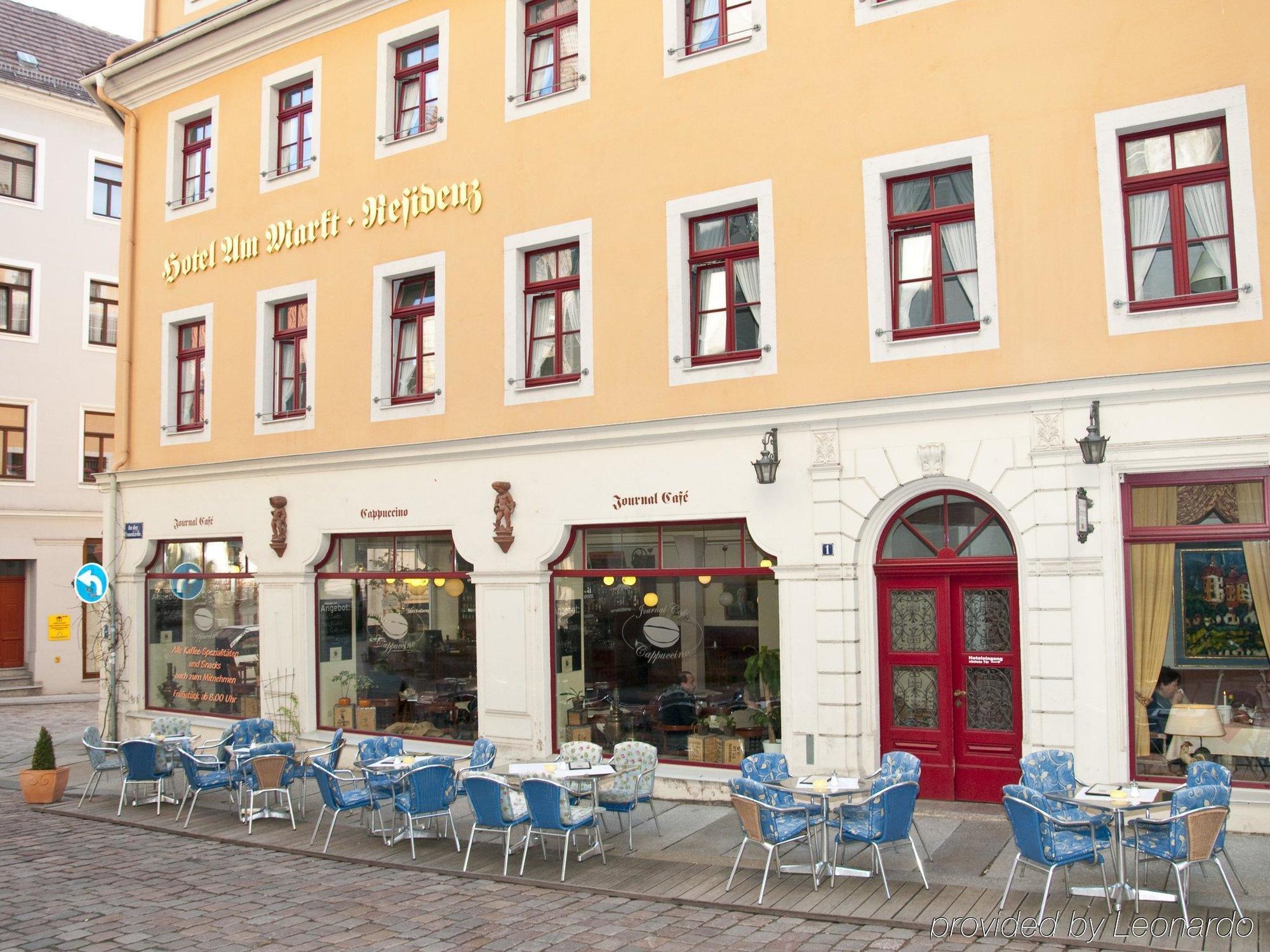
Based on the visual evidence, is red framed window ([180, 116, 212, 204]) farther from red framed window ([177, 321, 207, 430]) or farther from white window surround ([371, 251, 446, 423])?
white window surround ([371, 251, 446, 423])

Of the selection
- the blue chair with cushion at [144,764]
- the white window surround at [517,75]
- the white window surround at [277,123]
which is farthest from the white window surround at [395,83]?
the blue chair with cushion at [144,764]

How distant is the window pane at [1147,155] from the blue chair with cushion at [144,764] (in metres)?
12.1

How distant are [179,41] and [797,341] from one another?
39.2 ft

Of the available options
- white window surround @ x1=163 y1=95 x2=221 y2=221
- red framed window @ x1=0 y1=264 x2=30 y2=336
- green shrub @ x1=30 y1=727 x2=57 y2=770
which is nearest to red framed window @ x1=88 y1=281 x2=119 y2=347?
red framed window @ x1=0 y1=264 x2=30 y2=336

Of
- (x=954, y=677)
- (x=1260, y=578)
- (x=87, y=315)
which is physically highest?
(x=87, y=315)

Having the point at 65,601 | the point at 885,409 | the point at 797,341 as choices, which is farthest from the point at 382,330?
the point at 65,601

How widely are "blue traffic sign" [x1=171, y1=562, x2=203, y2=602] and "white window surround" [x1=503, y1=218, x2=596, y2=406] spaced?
685 cm

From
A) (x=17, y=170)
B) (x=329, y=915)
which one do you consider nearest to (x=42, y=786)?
(x=329, y=915)

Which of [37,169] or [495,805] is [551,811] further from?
[37,169]

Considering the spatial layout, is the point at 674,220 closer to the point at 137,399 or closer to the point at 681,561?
the point at 681,561

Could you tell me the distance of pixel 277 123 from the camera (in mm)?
17641

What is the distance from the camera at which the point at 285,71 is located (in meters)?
17.3

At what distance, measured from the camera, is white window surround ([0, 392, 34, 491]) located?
27250 mm

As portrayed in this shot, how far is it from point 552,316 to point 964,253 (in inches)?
204
